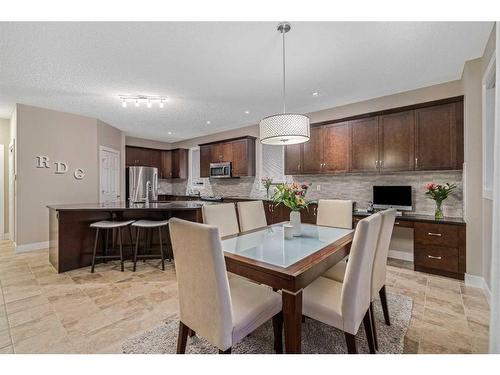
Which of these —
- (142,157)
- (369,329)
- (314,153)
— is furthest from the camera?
(142,157)

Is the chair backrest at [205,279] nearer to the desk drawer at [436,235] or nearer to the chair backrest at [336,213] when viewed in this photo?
the chair backrest at [336,213]

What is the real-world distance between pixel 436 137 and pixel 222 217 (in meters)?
3.09

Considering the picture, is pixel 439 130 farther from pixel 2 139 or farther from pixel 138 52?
pixel 2 139

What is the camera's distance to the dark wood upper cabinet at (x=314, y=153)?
170 inches

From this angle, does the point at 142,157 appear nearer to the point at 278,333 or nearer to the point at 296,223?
the point at 296,223

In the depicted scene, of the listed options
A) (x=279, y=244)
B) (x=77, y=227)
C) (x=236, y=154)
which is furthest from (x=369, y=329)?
(x=236, y=154)

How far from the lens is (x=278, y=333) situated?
5.19 feet

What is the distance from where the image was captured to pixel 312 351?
65.1 inches

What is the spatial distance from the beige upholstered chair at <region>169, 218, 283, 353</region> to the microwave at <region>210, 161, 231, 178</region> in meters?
4.41

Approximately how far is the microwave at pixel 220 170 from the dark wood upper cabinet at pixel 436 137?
3.76 metres

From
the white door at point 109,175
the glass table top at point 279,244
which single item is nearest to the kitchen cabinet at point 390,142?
the glass table top at point 279,244

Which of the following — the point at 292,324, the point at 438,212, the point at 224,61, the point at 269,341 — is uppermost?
the point at 224,61

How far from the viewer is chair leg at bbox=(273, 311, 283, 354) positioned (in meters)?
1.55
